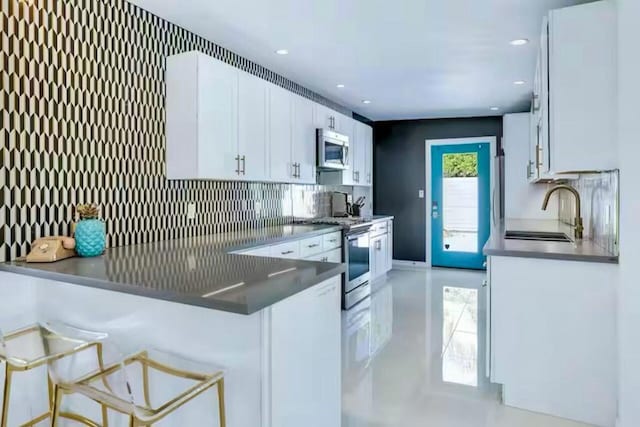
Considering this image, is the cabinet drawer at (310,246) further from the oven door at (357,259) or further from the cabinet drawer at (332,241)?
the oven door at (357,259)

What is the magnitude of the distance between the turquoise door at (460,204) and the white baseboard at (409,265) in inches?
6.8

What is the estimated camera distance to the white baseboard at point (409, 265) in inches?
271

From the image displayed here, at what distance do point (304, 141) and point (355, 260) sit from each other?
54.5 inches

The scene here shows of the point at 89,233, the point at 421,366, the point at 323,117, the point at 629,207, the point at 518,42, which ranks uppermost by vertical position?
the point at 518,42

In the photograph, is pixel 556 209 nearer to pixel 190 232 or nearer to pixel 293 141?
pixel 293 141

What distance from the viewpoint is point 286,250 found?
11.5 feet

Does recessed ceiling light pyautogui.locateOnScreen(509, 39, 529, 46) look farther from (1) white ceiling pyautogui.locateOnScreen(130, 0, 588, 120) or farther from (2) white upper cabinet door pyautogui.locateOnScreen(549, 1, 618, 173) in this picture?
(2) white upper cabinet door pyautogui.locateOnScreen(549, 1, 618, 173)

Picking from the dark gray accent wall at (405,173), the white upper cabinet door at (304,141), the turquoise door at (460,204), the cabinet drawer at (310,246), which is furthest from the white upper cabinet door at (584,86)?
the dark gray accent wall at (405,173)

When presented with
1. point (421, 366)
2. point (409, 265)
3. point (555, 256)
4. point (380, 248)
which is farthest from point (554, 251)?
point (409, 265)

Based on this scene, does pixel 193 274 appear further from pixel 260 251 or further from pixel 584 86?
pixel 584 86

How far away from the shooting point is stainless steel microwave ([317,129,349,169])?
4.55m

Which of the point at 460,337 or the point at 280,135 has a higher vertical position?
the point at 280,135

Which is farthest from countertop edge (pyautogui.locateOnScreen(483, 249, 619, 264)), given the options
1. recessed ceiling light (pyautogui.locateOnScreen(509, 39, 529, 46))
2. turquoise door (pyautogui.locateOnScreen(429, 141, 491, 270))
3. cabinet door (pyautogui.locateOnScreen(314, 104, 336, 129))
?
turquoise door (pyautogui.locateOnScreen(429, 141, 491, 270))

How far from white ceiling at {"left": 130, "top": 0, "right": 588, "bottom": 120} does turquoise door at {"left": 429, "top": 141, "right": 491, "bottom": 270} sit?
162cm
